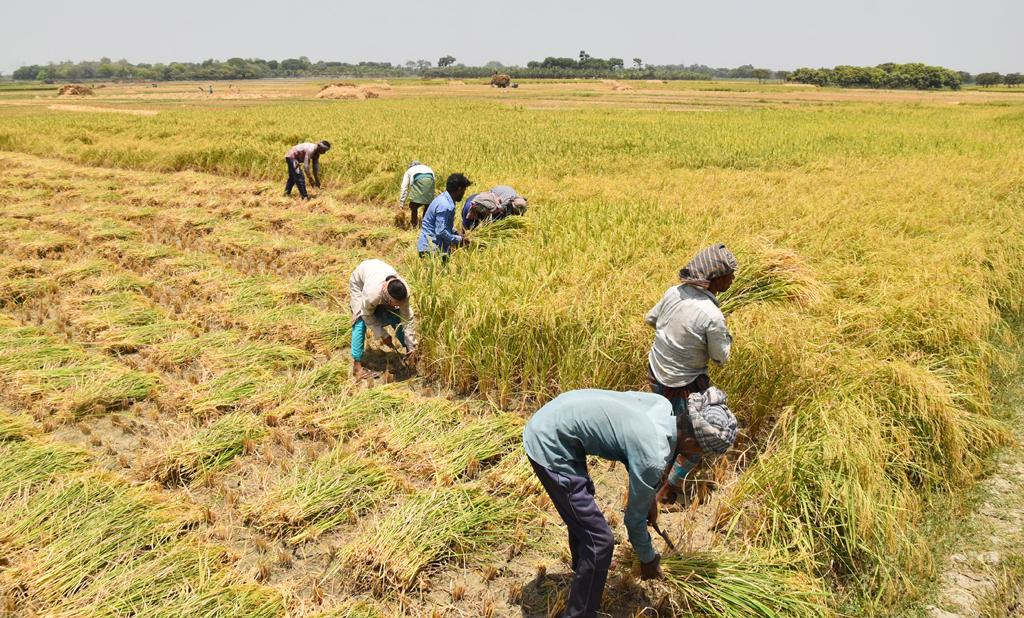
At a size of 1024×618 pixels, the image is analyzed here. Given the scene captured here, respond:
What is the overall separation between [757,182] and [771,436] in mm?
6171

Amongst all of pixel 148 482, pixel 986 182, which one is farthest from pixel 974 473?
pixel 986 182

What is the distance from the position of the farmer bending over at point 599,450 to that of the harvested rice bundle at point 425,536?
0.68m

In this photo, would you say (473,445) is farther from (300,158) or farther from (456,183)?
(300,158)

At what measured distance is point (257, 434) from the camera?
11.9ft

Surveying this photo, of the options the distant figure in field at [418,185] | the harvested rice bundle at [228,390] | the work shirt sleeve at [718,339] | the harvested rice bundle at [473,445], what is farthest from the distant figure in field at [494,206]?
the work shirt sleeve at [718,339]

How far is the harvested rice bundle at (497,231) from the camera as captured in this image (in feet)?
20.2

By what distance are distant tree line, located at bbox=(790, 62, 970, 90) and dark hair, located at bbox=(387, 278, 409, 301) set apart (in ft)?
294

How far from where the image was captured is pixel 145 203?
31.2ft

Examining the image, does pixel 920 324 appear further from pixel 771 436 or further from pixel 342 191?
pixel 342 191

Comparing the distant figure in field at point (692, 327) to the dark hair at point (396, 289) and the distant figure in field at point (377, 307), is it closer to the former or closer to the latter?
the dark hair at point (396, 289)

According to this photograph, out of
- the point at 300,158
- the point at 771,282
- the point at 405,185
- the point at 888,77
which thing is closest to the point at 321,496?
the point at 771,282

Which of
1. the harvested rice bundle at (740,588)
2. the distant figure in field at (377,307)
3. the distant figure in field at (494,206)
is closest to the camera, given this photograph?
the harvested rice bundle at (740,588)

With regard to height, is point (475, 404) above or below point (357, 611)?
above

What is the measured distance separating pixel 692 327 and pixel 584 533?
1.17 meters
